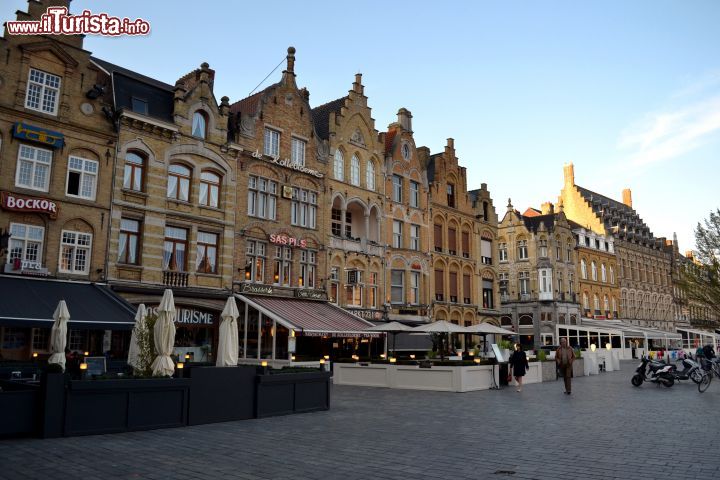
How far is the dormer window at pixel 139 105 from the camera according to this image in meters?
23.6

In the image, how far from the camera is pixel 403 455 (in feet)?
29.4

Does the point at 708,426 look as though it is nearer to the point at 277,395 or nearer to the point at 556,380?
the point at 277,395

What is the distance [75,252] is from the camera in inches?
832

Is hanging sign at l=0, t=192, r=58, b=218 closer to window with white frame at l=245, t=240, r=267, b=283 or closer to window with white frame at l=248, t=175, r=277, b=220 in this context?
window with white frame at l=245, t=240, r=267, b=283

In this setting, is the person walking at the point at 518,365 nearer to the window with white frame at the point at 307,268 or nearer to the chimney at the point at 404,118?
the window with white frame at the point at 307,268

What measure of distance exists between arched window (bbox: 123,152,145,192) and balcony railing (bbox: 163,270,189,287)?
3.47 metres

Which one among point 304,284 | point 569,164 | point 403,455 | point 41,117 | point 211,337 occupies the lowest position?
point 403,455

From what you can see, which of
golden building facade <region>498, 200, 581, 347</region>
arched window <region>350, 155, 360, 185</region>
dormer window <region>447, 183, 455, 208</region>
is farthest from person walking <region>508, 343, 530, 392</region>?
golden building facade <region>498, 200, 581, 347</region>

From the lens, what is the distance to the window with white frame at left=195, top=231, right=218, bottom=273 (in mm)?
25141

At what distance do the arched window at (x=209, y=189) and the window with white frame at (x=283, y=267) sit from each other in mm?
3907

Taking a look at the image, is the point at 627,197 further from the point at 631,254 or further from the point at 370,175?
the point at 370,175

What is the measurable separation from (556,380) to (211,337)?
590 inches

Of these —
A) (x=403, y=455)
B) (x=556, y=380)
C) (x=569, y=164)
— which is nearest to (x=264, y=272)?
(x=556, y=380)

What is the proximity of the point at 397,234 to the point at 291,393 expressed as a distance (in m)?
21.9
